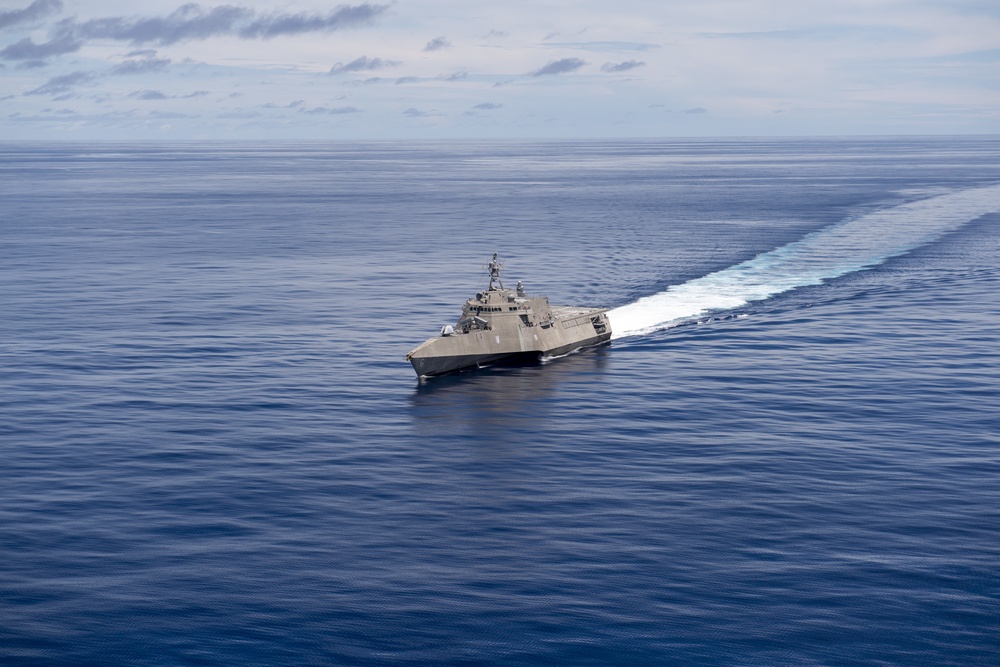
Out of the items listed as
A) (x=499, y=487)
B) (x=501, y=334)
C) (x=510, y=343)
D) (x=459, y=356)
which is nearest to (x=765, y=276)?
(x=510, y=343)

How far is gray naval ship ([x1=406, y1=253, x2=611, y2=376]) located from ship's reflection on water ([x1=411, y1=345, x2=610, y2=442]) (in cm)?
125

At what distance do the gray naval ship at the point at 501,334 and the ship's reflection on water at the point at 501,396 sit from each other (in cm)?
125

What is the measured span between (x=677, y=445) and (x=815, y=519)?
1664 cm

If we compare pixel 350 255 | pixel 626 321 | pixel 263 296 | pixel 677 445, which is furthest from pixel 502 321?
pixel 350 255

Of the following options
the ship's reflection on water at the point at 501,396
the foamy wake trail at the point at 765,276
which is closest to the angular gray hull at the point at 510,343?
the ship's reflection on water at the point at 501,396

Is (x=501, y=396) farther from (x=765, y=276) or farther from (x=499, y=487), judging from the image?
(x=765, y=276)

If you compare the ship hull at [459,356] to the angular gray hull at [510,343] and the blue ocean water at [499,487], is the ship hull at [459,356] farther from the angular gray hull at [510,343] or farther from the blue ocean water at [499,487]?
the blue ocean water at [499,487]

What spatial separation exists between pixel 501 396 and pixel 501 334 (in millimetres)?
13587

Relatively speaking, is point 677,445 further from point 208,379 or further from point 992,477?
point 208,379

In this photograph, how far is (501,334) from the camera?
10931cm

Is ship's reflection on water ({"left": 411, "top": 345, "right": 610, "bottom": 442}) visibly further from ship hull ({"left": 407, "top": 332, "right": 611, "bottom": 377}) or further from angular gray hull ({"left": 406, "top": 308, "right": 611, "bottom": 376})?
angular gray hull ({"left": 406, "top": 308, "right": 611, "bottom": 376})

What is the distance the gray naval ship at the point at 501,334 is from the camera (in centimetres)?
10406

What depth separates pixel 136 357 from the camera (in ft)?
354

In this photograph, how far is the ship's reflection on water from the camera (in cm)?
8594
